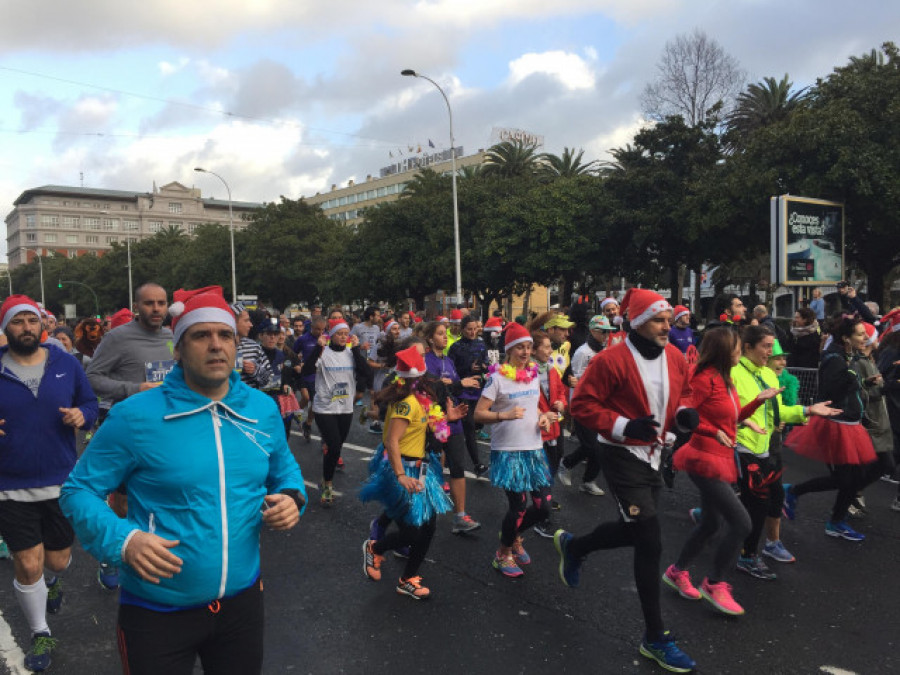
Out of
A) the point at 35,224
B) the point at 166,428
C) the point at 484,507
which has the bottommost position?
the point at 484,507

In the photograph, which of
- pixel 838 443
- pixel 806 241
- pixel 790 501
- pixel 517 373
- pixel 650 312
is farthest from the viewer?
pixel 806 241

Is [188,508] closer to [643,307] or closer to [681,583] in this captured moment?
[643,307]

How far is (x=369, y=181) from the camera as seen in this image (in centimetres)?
10431

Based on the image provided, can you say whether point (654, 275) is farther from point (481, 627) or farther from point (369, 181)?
point (369, 181)

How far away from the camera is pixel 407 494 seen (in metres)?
4.57

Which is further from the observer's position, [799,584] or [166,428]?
[799,584]

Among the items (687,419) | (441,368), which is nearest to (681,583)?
(687,419)

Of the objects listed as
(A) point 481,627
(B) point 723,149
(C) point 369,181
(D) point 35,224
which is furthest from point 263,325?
(D) point 35,224

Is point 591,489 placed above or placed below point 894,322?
below

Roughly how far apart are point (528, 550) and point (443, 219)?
103 feet

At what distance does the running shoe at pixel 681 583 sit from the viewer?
14.8 feet

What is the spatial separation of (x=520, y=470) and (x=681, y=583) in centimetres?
130

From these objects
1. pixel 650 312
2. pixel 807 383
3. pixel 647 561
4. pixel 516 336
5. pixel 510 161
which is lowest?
pixel 647 561

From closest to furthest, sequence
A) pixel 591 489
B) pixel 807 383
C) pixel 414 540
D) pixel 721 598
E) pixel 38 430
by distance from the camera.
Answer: pixel 38 430, pixel 721 598, pixel 414 540, pixel 591 489, pixel 807 383
